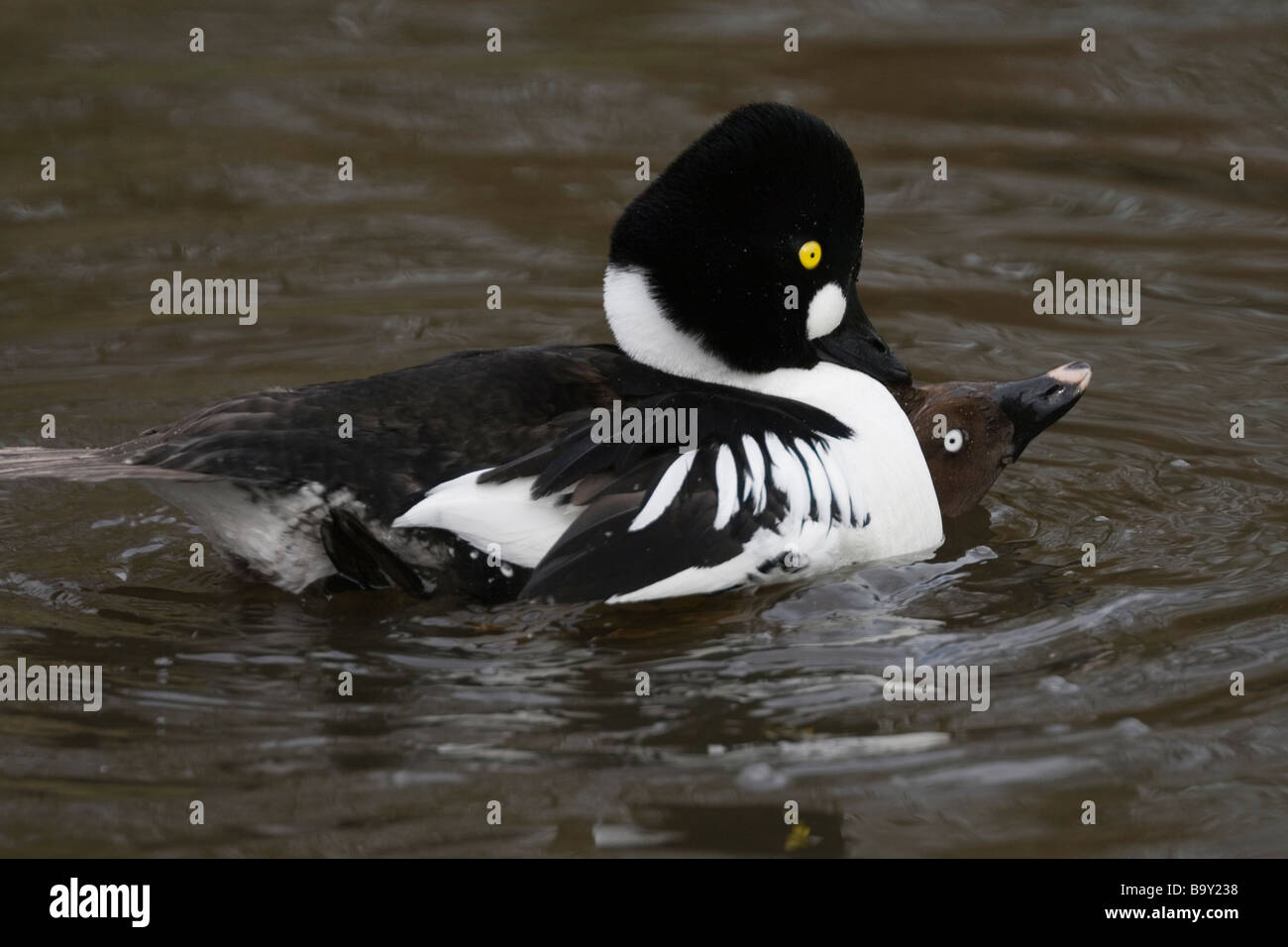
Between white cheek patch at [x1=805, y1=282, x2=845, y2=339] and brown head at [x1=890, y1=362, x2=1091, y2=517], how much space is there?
0.43 meters

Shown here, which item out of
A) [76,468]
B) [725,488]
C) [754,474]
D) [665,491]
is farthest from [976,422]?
[76,468]

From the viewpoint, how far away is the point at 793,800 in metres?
5.05

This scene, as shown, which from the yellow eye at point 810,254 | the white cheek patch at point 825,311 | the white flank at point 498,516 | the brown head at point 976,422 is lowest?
the white flank at point 498,516

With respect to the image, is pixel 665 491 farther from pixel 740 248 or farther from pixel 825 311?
pixel 825 311

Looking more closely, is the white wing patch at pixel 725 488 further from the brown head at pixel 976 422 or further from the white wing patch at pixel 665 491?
the brown head at pixel 976 422

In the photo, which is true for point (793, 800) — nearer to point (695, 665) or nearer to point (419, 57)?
point (695, 665)

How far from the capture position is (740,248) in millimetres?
6242

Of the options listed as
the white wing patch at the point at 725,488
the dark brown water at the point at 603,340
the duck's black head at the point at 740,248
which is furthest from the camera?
the duck's black head at the point at 740,248

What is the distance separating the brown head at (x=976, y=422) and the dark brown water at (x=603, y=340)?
0.21m

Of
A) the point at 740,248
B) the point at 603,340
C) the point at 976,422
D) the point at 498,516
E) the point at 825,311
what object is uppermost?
the point at 603,340

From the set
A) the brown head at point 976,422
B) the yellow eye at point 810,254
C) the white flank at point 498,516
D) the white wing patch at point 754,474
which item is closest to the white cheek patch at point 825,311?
the yellow eye at point 810,254

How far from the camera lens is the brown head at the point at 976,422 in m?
6.96

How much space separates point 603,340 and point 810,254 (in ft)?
9.52

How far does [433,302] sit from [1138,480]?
3795mm
